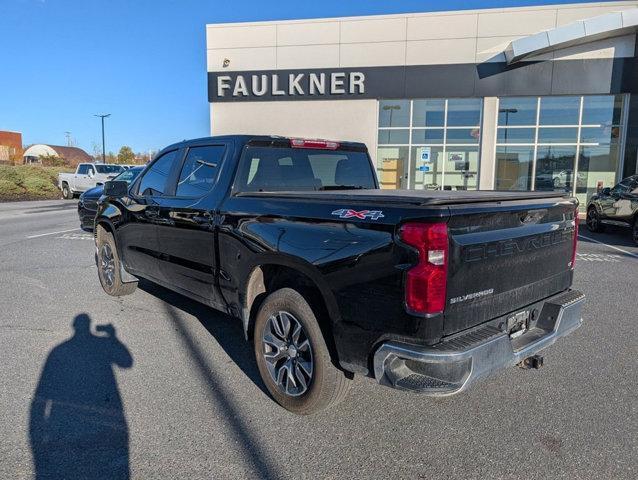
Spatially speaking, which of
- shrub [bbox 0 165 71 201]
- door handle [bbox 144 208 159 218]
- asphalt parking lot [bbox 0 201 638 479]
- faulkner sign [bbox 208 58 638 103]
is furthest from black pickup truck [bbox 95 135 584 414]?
shrub [bbox 0 165 71 201]

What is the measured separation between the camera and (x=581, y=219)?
55.2 ft

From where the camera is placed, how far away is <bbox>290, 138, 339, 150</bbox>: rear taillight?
437cm

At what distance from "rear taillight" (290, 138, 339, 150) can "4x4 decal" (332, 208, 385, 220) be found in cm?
161

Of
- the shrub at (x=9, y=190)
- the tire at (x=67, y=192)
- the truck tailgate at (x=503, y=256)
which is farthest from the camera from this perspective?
the tire at (x=67, y=192)

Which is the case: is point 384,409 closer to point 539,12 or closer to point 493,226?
point 493,226

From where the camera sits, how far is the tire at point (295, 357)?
10.2 ft

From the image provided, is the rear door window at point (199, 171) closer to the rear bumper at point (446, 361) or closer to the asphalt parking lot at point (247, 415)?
the asphalt parking lot at point (247, 415)

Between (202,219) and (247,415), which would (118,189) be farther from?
(247,415)

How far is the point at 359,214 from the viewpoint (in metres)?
2.80

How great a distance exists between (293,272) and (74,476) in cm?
171

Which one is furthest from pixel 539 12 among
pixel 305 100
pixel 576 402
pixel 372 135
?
pixel 576 402

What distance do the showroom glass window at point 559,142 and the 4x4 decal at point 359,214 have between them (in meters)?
16.8

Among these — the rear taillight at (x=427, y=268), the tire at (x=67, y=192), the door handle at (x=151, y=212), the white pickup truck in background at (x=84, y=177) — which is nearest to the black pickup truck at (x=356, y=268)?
the rear taillight at (x=427, y=268)

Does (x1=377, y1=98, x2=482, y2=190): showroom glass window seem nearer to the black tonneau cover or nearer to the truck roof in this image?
the truck roof
